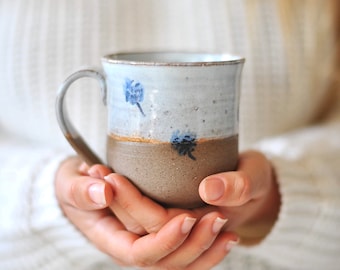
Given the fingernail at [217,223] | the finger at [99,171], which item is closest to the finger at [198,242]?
the fingernail at [217,223]

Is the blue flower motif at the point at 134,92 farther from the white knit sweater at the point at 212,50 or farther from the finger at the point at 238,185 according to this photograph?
the white knit sweater at the point at 212,50

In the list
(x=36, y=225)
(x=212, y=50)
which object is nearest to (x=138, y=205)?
(x=36, y=225)

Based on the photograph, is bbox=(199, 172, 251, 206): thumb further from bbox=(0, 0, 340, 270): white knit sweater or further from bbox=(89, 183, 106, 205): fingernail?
bbox=(0, 0, 340, 270): white knit sweater

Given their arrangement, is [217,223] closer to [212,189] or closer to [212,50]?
[212,189]

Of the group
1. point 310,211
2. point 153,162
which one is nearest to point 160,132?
point 153,162

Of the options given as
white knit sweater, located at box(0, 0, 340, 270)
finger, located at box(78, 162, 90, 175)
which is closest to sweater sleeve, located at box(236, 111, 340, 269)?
white knit sweater, located at box(0, 0, 340, 270)

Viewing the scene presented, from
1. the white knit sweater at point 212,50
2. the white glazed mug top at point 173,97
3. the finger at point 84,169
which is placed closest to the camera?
the white glazed mug top at point 173,97

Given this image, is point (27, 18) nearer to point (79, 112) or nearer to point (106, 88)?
point (79, 112)
